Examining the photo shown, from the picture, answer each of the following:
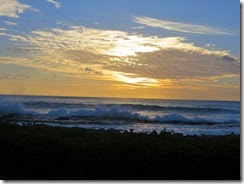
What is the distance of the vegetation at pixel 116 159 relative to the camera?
4.93 meters

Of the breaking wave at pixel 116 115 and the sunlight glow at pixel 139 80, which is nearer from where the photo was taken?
the sunlight glow at pixel 139 80

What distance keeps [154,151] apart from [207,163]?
670mm

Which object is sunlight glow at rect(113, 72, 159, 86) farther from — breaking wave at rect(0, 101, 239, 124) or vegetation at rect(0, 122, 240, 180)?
breaking wave at rect(0, 101, 239, 124)

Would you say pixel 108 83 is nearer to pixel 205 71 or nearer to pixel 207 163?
pixel 205 71

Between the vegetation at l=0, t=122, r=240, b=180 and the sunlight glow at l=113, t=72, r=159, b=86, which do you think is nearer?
the vegetation at l=0, t=122, r=240, b=180

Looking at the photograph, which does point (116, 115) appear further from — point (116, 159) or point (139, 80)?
point (116, 159)

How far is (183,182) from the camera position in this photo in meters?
4.87

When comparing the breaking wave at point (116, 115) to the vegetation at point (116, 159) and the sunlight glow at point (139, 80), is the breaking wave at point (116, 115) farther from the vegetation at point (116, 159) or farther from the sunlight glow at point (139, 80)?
the vegetation at point (116, 159)

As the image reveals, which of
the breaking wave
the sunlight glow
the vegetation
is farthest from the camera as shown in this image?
the breaking wave

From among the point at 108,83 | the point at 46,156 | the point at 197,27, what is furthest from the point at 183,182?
the point at 108,83

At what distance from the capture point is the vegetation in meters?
4.93

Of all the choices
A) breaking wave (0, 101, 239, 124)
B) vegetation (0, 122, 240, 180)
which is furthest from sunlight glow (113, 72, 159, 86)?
breaking wave (0, 101, 239, 124)

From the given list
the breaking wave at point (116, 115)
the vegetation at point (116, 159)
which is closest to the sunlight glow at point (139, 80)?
the vegetation at point (116, 159)

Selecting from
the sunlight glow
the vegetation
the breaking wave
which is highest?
the sunlight glow
